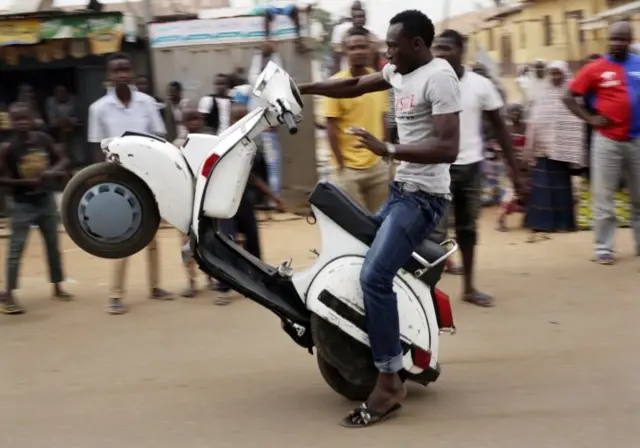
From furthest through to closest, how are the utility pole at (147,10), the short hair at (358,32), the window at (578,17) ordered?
the window at (578,17) → the utility pole at (147,10) → the short hair at (358,32)

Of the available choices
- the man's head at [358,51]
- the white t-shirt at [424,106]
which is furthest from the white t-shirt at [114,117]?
the white t-shirt at [424,106]

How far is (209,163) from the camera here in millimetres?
4023

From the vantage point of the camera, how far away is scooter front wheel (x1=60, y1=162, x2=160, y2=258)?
161 inches

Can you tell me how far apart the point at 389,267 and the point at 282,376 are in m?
1.16

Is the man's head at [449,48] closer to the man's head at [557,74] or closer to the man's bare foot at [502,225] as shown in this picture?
the man's head at [557,74]

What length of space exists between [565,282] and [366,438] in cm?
331

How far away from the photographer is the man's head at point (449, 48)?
582cm

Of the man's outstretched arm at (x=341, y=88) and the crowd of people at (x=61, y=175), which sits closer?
the man's outstretched arm at (x=341, y=88)

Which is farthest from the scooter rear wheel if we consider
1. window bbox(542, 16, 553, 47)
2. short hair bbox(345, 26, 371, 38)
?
window bbox(542, 16, 553, 47)

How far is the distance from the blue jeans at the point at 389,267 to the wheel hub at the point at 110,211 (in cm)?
111

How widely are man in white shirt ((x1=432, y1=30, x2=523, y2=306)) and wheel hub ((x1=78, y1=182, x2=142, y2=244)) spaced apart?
256 centimetres

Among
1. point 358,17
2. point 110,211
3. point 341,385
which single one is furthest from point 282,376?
point 358,17

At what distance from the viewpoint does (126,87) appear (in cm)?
650

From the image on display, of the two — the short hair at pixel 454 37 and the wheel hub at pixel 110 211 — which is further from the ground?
the short hair at pixel 454 37
